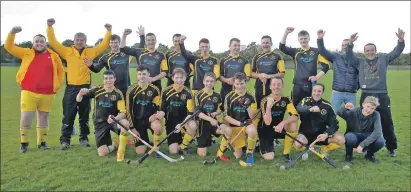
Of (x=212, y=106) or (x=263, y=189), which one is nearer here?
(x=263, y=189)

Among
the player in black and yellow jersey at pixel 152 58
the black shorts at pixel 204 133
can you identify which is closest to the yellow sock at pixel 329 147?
the black shorts at pixel 204 133

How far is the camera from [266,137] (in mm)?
6469

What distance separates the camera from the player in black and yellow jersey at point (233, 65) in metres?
7.24

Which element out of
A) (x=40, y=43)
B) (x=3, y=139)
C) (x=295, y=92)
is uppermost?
(x=40, y=43)

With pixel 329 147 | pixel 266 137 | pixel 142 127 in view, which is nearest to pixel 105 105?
pixel 142 127

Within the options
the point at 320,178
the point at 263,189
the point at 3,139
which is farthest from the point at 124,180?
the point at 3,139

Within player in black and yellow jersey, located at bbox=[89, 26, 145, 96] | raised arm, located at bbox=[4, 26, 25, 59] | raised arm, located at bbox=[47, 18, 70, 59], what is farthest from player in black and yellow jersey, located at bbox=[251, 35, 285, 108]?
raised arm, located at bbox=[4, 26, 25, 59]

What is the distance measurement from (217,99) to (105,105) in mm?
1890

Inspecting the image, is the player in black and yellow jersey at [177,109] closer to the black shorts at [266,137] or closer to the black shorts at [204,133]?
the black shorts at [204,133]

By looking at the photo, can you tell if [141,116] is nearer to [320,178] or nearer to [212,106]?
[212,106]

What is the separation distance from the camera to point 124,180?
509 centimetres

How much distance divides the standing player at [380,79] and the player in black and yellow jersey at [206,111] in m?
2.56

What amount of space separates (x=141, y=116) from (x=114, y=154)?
78 centimetres

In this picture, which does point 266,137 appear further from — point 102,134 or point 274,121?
point 102,134
